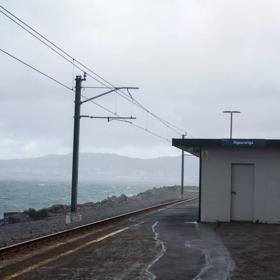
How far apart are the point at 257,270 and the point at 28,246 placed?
267 inches

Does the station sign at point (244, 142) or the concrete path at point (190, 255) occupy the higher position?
the station sign at point (244, 142)

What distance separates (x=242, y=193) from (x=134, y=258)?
10.8 metres

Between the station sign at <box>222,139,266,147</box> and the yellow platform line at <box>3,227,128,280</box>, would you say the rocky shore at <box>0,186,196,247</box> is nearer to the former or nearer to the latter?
the yellow platform line at <box>3,227,128,280</box>

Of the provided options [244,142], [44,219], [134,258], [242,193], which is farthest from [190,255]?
[44,219]

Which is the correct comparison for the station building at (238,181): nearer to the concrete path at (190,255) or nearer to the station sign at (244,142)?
the station sign at (244,142)

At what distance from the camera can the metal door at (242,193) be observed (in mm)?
23469

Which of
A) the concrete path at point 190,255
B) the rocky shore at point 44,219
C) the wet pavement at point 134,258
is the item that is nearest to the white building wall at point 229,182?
the concrete path at point 190,255

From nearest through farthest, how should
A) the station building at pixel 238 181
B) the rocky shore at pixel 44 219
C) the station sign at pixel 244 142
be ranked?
the rocky shore at pixel 44 219 < the station sign at pixel 244 142 < the station building at pixel 238 181

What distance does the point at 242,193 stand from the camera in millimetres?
23547

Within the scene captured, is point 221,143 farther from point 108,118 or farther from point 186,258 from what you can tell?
point 186,258

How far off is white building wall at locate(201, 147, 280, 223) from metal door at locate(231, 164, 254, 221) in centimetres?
20

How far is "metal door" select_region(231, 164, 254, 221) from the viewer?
77.0ft

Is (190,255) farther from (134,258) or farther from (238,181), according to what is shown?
(238,181)

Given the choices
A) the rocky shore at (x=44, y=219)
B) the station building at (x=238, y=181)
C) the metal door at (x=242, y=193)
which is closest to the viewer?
the rocky shore at (x=44, y=219)
